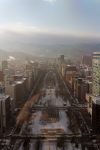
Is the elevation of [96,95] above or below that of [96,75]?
below

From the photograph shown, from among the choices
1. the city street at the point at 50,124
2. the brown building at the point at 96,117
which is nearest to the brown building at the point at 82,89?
the city street at the point at 50,124

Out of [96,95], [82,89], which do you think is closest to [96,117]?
[96,95]

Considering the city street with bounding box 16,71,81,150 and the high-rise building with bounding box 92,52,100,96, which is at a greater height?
the high-rise building with bounding box 92,52,100,96

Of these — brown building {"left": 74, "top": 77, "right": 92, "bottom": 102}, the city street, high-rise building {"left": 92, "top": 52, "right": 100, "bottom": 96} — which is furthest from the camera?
brown building {"left": 74, "top": 77, "right": 92, "bottom": 102}

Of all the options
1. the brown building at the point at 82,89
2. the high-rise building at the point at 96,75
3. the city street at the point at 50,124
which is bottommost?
the city street at the point at 50,124

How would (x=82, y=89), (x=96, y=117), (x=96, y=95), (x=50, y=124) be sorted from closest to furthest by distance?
(x=96, y=117) → (x=50, y=124) → (x=96, y=95) → (x=82, y=89)

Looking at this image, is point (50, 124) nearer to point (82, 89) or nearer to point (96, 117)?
point (96, 117)

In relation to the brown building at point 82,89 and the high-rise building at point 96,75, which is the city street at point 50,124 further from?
the high-rise building at point 96,75

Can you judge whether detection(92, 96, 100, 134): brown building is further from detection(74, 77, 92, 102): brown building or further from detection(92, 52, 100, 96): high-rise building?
detection(74, 77, 92, 102): brown building

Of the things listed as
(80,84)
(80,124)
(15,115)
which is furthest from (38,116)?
(80,84)

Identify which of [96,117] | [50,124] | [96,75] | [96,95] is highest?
[96,75]

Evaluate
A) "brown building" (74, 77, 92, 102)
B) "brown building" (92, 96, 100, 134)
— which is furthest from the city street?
A: "brown building" (74, 77, 92, 102)
